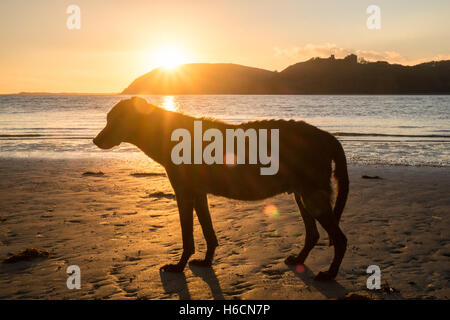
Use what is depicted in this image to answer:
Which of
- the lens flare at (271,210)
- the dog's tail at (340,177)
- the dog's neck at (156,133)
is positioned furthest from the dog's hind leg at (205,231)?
the lens flare at (271,210)

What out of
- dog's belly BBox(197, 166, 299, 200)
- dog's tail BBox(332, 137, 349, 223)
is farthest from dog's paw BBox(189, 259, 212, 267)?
dog's tail BBox(332, 137, 349, 223)

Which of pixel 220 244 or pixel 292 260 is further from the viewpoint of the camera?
pixel 220 244

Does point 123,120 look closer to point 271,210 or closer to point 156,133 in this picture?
point 156,133

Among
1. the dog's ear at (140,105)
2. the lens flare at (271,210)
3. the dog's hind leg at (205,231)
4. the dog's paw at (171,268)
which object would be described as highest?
the dog's ear at (140,105)

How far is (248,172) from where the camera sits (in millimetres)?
5355

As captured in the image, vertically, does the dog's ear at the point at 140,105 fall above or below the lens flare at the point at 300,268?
above

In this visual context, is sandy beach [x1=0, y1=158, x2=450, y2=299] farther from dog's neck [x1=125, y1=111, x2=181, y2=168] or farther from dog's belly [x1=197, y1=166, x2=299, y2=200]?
dog's neck [x1=125, y1=111, x2=181, y2=168]

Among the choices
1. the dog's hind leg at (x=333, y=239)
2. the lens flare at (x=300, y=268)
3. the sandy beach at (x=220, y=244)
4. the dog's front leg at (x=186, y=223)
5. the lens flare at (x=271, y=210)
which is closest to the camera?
the sandy beach at (x=220, y=244)

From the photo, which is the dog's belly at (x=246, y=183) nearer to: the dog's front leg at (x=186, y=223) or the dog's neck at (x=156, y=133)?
the dog's front leg at (x=186, y=223)

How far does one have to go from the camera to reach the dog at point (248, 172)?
205 inches

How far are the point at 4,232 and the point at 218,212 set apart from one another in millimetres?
4552

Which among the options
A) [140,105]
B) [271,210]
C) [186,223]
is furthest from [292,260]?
[140,105]

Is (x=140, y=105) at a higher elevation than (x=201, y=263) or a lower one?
higher

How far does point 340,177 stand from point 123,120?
3.66 meters
